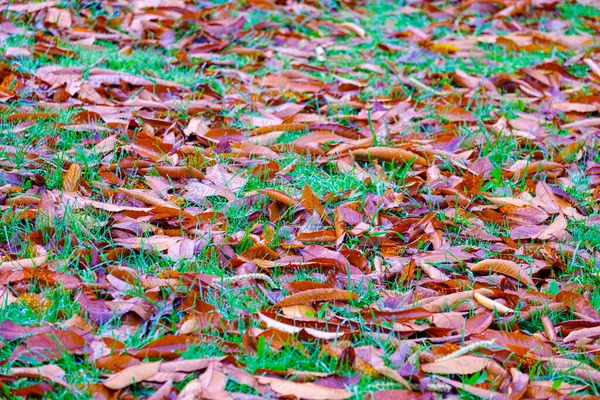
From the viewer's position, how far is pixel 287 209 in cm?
301

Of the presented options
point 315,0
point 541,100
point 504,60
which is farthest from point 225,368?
point 315,0

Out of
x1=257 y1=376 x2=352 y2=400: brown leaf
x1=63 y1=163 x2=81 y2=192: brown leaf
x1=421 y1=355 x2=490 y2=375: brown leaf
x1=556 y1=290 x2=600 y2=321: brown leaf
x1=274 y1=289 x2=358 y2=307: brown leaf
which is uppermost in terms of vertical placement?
x1=63 y1=163 x2=81 y2=192: brown leaf

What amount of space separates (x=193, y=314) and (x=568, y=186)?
6.07ft

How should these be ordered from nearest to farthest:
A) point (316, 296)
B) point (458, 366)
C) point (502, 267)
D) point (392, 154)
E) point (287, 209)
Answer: point (458, 366) → point (316, 296) → point (502, 267) → point (287, 209) → point (392, 154)

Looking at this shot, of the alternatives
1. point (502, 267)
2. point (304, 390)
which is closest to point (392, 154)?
point (502, 267)

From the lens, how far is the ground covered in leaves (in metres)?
2.18

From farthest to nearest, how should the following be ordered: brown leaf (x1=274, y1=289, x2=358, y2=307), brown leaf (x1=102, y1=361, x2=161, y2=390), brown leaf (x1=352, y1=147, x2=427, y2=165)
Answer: brown leaf (x1=352, y1=147, x2=427, y2=165), brown leaf (x1=274, y1=289, x2=358, y2=307), brown leaf (x1=102, y1=361, x2=161, y2=390)

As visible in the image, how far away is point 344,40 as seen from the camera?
16.9ft

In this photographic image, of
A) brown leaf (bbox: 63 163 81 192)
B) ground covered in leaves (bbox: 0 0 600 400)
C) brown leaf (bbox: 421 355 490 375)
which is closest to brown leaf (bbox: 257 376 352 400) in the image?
ground covered in leaves (bbox: 0 0 600 400)

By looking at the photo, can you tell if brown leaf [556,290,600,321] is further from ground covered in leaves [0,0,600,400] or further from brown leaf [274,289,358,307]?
brown leaf [274,289,358,307]

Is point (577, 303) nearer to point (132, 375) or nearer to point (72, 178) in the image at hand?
point (132, 375)

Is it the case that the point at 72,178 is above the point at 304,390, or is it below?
above

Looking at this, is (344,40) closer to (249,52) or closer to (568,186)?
(249,52)

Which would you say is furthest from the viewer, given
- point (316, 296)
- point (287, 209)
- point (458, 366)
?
point (287, 209)
